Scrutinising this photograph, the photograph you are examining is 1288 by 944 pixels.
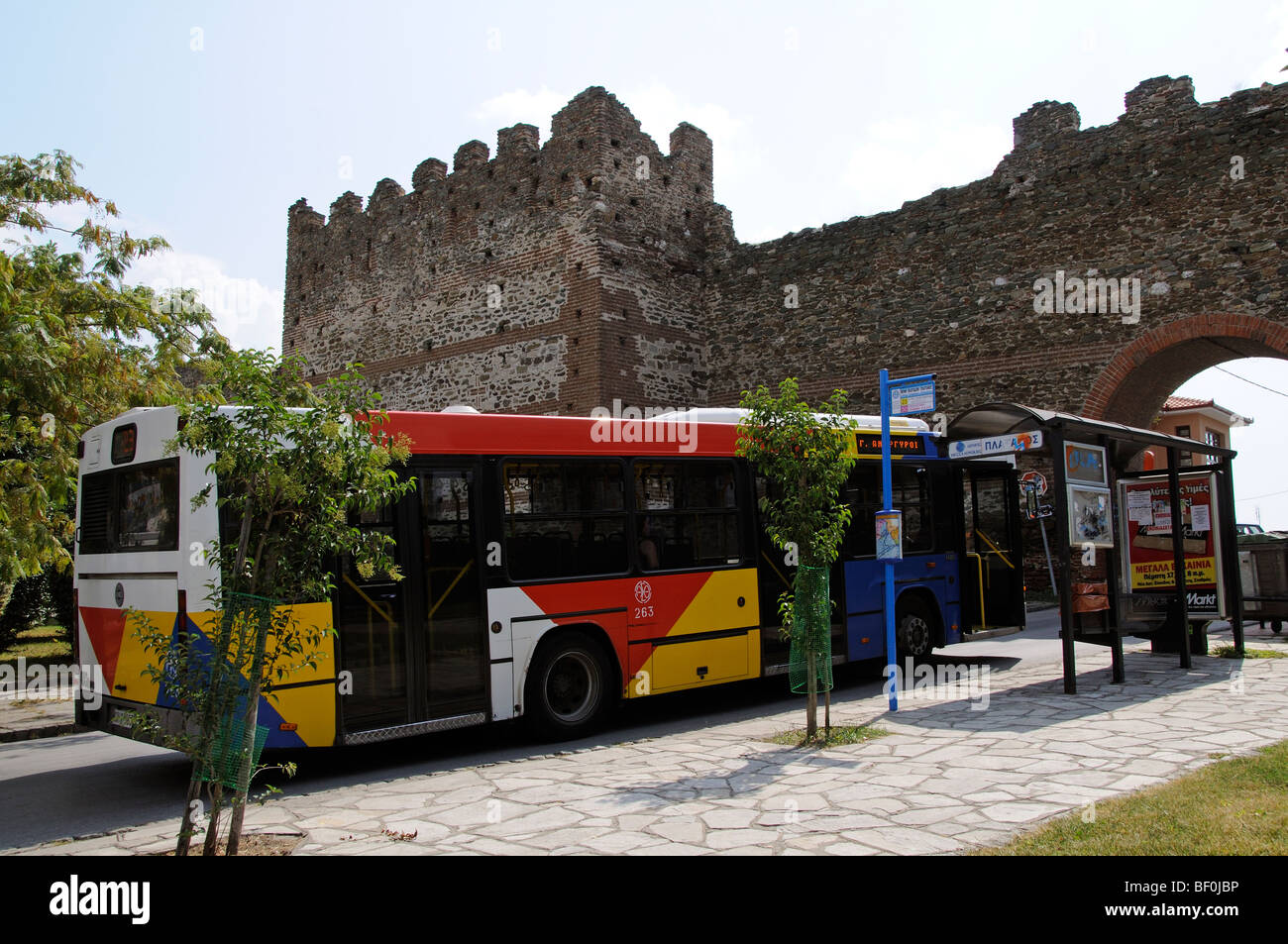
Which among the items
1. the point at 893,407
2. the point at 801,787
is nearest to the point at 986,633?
the point at 893,407

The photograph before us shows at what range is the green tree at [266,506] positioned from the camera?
486cm

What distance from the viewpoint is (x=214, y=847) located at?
4996 millimetres

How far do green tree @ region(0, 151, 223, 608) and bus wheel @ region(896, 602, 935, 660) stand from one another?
364 inches

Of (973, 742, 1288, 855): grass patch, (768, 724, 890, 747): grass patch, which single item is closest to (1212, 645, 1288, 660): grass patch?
(768, 724, 890, 747): grass patch

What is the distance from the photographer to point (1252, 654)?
465 inches

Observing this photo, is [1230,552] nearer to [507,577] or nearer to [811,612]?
[811,612]

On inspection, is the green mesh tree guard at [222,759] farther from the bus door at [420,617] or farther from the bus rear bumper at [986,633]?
the bus rear bumper at [986,633]

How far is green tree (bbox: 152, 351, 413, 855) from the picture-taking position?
4.86 metres

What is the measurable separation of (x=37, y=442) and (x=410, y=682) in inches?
267

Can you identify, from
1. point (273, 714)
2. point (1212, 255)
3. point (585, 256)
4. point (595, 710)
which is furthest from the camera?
point (585, 256)

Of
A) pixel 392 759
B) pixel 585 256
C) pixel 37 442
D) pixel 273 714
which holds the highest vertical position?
pixel 585 256
